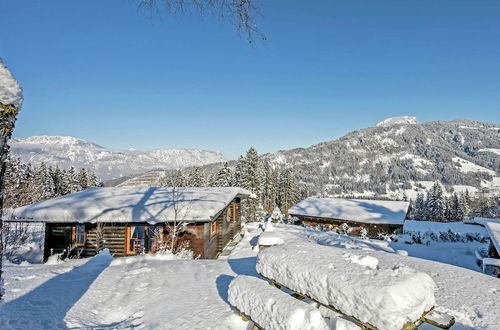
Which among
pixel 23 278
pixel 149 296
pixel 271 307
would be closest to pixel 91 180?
pixel 23 278

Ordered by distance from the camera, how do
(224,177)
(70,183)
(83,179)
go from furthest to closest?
(83,179)
(70,183)
(224,177)

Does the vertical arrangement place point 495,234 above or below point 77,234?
above

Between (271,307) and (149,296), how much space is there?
376cm

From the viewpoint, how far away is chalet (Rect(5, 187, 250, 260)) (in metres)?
12.8

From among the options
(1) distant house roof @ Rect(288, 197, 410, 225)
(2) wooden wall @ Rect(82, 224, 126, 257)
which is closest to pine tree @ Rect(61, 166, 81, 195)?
(1) distant house roof @ Rect(288, 197, 410, 225)

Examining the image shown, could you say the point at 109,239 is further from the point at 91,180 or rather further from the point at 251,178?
the point at 91,180

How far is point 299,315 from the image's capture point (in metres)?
3.81

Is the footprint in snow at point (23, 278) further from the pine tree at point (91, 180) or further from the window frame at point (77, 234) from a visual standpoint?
the pine tree at point (91, 180)

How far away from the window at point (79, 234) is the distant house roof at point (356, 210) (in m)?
21.4

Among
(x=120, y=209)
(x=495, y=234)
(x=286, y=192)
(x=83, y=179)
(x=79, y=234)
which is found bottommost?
(x=79, y=234)

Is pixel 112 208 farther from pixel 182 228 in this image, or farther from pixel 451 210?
pixel 451 210

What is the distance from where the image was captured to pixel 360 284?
360cm

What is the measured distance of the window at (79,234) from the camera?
1381 centimetres

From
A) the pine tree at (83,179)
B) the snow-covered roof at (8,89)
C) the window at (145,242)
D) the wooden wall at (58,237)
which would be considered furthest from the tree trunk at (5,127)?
the pine tree at (83,179)
